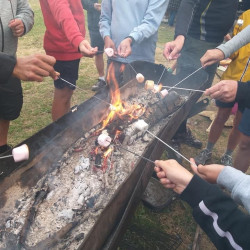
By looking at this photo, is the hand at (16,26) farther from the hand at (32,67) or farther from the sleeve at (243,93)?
the sleeve at (243,93)

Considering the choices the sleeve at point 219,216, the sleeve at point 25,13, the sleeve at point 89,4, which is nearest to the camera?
the sleeve at point 219,216

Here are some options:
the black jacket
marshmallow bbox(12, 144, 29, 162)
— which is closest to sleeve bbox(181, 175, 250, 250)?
marshmallow bbox(12, 144, 29, 162)

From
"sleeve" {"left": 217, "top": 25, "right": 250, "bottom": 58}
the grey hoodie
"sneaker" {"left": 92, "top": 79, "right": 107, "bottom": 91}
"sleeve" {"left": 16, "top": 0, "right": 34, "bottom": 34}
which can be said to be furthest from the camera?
"sneaker" {"left": 92, "top": 79, "right": 107, "bottom": 91}

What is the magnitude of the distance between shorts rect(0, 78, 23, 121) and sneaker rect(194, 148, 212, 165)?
316cm

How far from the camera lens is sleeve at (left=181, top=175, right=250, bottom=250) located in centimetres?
151

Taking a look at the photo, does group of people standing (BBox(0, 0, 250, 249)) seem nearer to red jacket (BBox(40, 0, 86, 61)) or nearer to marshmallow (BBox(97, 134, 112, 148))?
red jacket (BBox(40, 0, 86, 61))

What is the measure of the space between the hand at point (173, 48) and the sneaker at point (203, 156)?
6.00ft

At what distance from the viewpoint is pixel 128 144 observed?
3215 mm

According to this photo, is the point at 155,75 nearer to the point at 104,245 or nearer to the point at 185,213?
the point at 185,213

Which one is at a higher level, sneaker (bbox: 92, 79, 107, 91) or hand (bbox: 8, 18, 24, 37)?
hand (bbox: 8, 18, 24, 37)

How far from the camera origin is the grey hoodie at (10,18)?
9.77 feet

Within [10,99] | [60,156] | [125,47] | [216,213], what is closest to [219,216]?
[216,213]

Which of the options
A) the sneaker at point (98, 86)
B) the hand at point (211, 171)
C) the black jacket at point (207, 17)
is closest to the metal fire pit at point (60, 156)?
the hand at point (211, 171)

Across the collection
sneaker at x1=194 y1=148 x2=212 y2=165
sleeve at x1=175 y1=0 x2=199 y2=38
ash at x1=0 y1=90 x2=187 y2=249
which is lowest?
sneaker at x1=194 y1=148 x2=212 y2=165
